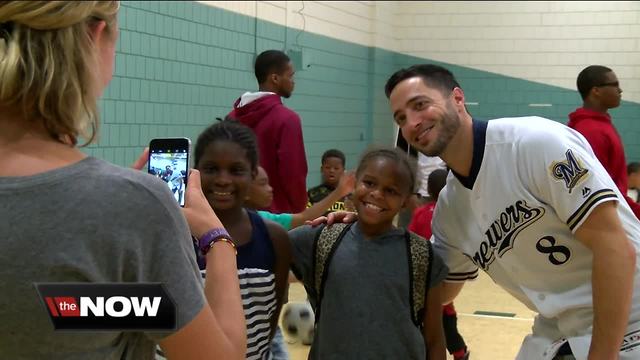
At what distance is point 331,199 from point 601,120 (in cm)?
290

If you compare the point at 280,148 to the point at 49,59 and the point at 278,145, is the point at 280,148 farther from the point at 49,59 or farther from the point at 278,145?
the point at 49,59

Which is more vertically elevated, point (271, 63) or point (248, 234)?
point (271, 63)

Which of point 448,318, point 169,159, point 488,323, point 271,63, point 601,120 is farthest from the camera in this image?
point 488,323

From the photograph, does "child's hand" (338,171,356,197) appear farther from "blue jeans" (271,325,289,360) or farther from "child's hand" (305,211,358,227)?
"blue jeans" (271,325,289,360)

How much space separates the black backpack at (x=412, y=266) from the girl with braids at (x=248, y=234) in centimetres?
12

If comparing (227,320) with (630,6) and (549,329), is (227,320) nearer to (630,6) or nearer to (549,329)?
(549,329)

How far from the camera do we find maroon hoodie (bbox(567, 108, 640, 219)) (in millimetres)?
4902

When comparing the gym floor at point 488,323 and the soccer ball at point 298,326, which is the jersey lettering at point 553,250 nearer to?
the gym floor at point 488,323

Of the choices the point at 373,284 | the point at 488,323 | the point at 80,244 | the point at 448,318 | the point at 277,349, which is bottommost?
the point at 488,323

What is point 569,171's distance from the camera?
1913 millimetres

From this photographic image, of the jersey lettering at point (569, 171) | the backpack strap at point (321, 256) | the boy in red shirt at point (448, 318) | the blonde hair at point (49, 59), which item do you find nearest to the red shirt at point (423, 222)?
the boy in red shirt at point (448, 318)

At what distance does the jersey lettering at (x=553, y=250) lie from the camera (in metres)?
2.04

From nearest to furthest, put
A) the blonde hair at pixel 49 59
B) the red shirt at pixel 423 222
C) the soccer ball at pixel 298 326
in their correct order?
the blonde hair at pixel 49 59 → the red shirt at pixel 423 222 → the soccer ball at pixel 298 326

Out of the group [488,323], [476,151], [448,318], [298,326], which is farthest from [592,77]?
[476,151]
